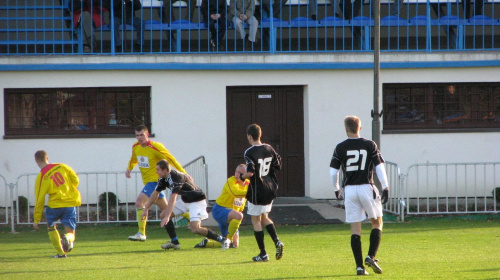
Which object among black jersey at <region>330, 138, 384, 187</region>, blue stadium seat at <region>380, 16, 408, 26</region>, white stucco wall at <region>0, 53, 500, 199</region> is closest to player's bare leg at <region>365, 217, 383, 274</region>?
black jersey at <region>330, 138, 384, 187</region>

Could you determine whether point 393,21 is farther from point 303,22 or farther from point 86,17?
point 86,17

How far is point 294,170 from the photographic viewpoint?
55.4ft

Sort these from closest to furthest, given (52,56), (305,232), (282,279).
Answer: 1. (282,279)
2. (305,232)
3. (52,56)

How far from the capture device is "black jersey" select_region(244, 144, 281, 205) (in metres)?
9.68

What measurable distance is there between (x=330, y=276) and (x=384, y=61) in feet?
29.0

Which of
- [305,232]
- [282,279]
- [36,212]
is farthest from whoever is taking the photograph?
[305,232]

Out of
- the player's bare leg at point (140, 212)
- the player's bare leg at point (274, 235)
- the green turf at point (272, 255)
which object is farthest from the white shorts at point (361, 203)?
the player's bare leg at point (140, 212)

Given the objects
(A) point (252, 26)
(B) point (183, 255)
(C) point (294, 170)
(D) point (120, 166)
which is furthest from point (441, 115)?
(B) point (183, 255)

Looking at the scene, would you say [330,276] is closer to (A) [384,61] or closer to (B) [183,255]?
(B) [183,255]

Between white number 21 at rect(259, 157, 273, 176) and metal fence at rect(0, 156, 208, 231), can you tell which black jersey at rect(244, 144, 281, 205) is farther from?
metal fence at rect(0, 156, 208, 231)

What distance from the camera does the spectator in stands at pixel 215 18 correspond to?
54.2 ft

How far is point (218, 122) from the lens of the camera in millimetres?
16406

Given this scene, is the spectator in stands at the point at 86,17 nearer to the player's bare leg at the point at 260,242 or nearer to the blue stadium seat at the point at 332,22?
the blue stadium seat at the point at 332,22

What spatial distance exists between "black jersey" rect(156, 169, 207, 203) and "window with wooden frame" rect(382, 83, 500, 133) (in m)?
6.76
